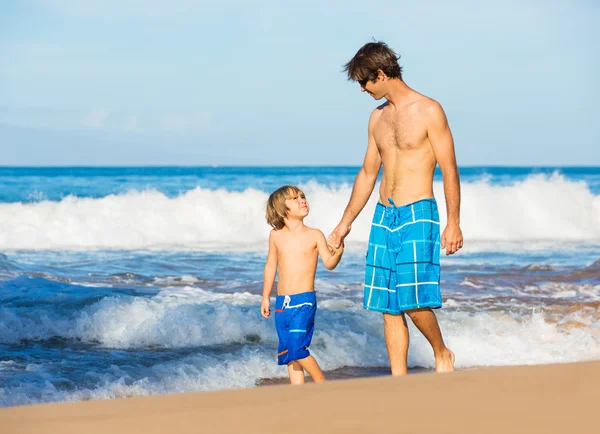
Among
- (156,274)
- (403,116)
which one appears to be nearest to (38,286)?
(156,274)

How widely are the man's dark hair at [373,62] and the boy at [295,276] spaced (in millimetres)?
833

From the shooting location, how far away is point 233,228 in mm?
20547

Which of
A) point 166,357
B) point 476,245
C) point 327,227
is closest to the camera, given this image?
point 166,357

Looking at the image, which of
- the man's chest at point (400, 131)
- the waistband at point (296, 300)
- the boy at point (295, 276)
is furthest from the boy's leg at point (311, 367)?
the man's chest at point (400, 131)

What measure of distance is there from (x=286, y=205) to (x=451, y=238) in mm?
1066

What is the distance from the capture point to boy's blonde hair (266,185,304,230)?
4.77m

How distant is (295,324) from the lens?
473 cm

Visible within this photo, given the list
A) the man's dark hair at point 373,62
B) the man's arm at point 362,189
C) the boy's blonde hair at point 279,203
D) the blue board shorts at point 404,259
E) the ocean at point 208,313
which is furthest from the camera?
the ocean at point 208,313

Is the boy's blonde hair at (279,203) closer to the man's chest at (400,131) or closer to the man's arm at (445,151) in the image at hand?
the man's chest at (400,131)

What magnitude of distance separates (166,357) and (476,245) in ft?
36.9

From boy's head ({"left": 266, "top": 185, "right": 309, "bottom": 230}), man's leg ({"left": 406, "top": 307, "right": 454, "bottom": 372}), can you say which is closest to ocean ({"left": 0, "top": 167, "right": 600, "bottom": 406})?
boy's head ({"left": 266, "top": 185, "right": 309, "bottom": 230})

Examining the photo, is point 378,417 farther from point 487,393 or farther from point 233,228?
point 233,228

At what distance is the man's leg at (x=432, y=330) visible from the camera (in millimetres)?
4281

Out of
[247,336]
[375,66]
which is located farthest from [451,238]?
[247,336]
